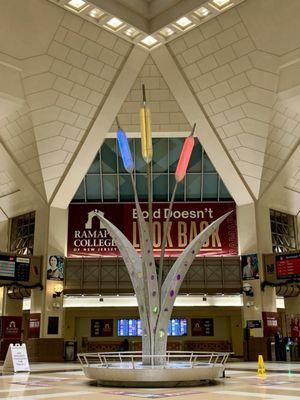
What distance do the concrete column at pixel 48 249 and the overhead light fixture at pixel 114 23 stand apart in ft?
35.1

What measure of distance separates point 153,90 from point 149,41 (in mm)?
3414

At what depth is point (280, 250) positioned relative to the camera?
26.8 metres

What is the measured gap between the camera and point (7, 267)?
2380 cm

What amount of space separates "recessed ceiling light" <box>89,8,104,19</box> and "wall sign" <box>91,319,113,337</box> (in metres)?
18.3

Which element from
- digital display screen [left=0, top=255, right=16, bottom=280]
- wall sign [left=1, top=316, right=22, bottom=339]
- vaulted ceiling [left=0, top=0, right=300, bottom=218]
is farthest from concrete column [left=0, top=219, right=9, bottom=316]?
digital display screen [left=0, top=255, right=16, bottom=280]

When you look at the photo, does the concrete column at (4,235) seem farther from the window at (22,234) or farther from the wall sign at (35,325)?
the wall sign at (35,325)

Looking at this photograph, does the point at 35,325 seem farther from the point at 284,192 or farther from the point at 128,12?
the point at 128,12

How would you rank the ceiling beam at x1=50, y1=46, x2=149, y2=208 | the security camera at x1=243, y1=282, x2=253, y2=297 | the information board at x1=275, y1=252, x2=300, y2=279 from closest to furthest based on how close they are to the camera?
the ceiling beam at x1=50, y1=46, x2=149, y2=208
the information board at x1=275, y1=252, x2=300, y2=279
the security camera at x1=243, y1=282, x2=253, y2=297

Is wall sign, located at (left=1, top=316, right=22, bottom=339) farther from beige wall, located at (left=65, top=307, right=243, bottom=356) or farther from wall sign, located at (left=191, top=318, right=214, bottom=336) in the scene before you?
wall sign, located at (left=191, top=318, right=214, bottom=336)

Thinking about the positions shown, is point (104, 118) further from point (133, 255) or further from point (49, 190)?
point (133, 255)

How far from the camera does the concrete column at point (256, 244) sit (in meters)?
24.5

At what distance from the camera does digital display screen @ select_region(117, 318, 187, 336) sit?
29250 mm

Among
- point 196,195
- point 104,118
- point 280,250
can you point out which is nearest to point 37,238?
point 104,118

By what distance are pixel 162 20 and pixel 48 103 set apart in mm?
6101
